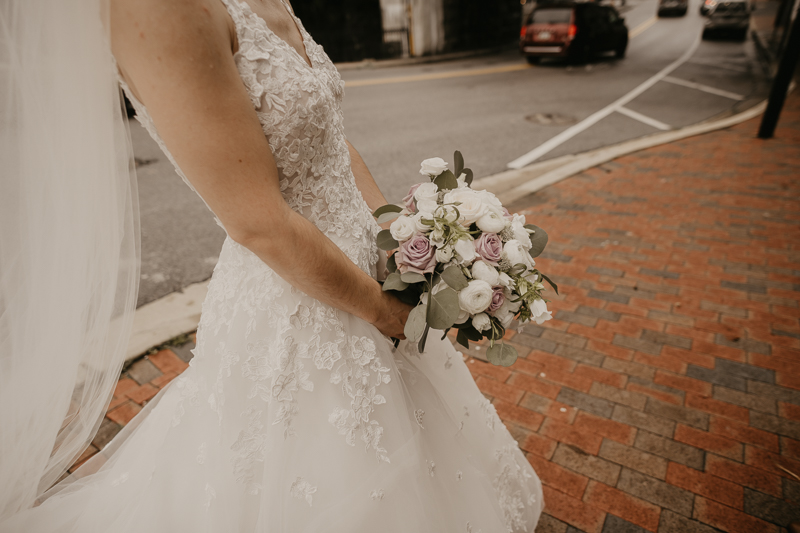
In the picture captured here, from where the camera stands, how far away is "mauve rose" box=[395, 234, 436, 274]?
129 centimetres

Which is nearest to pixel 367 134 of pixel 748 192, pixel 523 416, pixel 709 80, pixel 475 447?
pixel 748 192

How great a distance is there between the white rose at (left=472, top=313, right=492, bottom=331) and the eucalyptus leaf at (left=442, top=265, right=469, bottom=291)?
12 centimetres

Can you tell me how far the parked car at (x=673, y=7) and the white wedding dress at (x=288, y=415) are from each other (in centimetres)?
3528

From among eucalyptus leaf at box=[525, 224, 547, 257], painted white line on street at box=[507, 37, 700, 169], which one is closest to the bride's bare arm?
eucalyptus leaf at box=[525, 224, 547, 257]

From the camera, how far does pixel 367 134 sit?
813cm

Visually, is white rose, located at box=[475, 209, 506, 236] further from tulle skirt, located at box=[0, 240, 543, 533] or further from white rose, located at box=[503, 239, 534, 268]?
tulle skirt, located at box=[0, 240, 543, 533]

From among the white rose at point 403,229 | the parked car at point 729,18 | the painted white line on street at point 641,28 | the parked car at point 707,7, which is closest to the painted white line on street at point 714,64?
the parked car at point 729,18

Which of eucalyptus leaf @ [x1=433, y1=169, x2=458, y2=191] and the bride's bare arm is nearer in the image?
the bride's bare arm

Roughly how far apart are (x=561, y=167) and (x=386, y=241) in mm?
5599

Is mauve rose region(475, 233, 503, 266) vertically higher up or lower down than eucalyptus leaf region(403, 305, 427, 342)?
higher up

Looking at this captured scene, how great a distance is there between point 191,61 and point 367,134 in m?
7.46

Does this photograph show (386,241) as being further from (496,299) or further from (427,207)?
(496,299)

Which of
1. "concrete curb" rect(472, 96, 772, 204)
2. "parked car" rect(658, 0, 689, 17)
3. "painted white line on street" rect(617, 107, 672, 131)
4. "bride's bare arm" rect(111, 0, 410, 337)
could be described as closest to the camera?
"bride's bare arm" rect(111, 0, 410, 337)

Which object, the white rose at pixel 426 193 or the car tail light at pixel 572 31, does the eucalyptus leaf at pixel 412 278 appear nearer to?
the white rose at pixel 426 193
